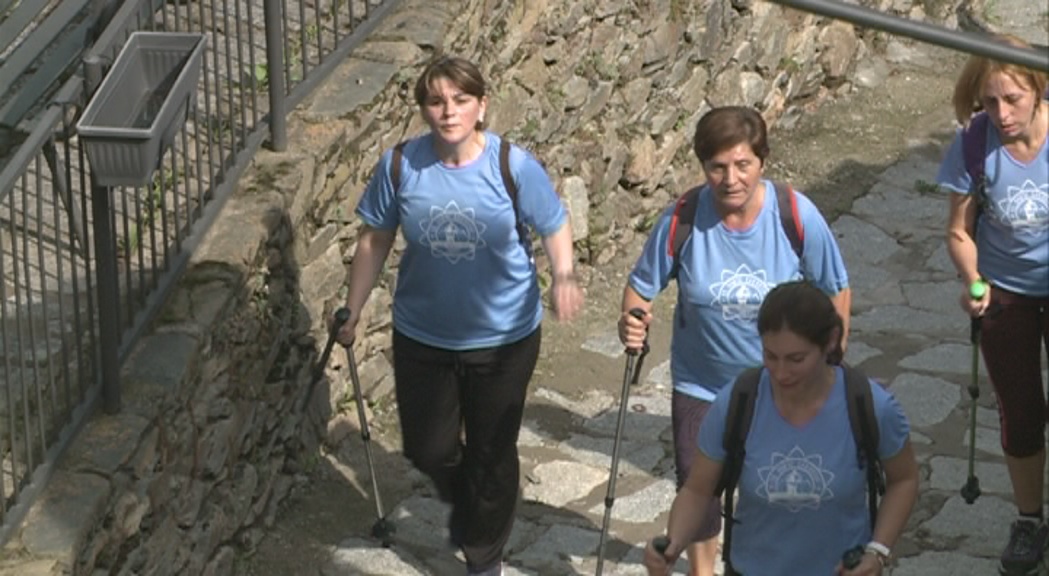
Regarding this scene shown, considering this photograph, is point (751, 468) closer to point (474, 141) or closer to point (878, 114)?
point (474, 141)

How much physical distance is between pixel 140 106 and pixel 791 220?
1.85 meters

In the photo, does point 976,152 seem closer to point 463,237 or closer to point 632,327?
point 632,327

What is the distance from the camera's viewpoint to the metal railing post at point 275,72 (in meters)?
7.31

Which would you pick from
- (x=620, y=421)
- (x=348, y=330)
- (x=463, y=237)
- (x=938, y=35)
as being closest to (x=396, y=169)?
(x=463, y=237)

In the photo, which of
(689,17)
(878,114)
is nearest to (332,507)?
(689,17)

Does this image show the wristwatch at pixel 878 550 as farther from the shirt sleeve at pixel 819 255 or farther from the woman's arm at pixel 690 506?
the shirt sleeve at pixel 819 255

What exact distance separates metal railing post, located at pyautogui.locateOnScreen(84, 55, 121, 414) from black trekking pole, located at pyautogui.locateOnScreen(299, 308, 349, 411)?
2.29 ft

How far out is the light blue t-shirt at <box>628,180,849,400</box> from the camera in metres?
5.68

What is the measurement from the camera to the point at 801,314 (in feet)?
15.8

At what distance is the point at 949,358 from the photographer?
8531 mm

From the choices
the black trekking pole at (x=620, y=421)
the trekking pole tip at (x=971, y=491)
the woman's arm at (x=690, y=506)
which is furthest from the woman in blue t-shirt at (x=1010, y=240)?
the woman's arm at (x=690, y=506)

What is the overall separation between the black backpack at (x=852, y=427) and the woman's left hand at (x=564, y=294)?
1.17 meters

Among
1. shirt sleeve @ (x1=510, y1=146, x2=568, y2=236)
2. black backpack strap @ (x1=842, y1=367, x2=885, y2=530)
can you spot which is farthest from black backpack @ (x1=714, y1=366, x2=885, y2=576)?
shirt sleeve @ (x1=510, y1=146, x2=568, y2=236)

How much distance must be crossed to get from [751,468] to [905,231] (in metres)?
5.10
